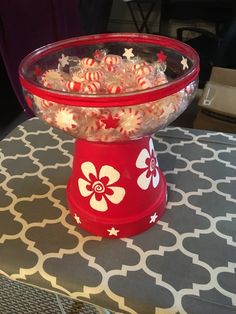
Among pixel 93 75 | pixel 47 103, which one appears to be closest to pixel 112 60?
pixel 93 75

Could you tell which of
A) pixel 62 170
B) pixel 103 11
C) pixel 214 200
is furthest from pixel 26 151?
pixel 103 11

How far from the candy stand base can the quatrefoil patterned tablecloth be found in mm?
25

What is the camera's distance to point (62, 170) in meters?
0.77

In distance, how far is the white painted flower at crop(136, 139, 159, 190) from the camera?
0.57 meters

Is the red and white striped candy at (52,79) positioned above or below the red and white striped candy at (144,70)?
below

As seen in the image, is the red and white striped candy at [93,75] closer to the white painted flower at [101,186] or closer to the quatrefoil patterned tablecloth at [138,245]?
the white painted flower at [101,186]

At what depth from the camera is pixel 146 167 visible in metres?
0.59

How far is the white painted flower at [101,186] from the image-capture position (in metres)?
0.57

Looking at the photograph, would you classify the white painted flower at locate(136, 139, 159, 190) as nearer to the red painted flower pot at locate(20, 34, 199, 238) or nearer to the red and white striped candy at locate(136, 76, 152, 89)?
the red painted flower pot at locate(20, 34, 199, 238)

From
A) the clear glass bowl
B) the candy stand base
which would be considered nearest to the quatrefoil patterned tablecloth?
the candy stand base

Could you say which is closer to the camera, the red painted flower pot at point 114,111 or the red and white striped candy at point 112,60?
the red painted flower pot at point 114,111

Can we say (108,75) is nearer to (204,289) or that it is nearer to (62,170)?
(62,170)

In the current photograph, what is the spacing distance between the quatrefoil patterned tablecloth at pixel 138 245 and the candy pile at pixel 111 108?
196mm

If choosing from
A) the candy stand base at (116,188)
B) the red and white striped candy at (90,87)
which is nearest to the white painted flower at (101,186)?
the candy stand base at (116,188)
